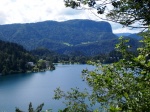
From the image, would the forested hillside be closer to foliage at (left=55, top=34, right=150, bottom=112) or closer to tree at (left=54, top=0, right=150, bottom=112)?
tree at (left=54, top=0, right=150, bottom=112)

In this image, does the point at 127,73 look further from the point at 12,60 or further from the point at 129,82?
the point at 12,60

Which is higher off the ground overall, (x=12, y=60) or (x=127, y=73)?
(x=127, y=73)

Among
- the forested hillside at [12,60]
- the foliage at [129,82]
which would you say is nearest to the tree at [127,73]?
the foliage at [129,82]

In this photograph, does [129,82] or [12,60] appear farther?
[12,60]

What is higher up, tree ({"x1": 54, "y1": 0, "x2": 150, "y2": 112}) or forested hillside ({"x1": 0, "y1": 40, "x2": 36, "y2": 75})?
tree ({"x1": 54, "y1": 0, "x2": 150, "y2": 112})

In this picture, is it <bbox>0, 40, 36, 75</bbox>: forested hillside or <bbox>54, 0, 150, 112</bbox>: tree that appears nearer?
<bbox>54, 0, 150, 112</bbox>: tree

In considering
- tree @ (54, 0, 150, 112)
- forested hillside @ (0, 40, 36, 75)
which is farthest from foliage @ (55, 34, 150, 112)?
forested hillside @ (0, 40, 36, 75)

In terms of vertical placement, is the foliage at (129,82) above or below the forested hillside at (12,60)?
above

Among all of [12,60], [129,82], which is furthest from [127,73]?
[12,60]

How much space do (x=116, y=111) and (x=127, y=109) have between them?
79 centimetres

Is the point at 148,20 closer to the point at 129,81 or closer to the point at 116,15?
the point at 116,15

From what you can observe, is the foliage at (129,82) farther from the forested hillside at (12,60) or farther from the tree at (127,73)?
the forested hillside at (12,60)

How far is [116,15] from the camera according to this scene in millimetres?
8227

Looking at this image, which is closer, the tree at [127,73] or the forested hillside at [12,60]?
the tree at [127,73]
